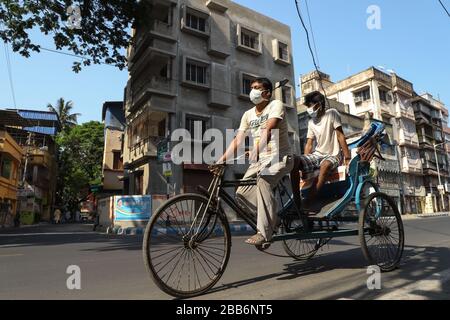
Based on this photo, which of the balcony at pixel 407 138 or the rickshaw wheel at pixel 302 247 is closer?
the rickshaw wheel at pixel 302 247

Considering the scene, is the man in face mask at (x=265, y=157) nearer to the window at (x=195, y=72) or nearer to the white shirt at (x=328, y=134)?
the white shirt at (x=328, y=134)

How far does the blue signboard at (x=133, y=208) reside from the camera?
16719 mm

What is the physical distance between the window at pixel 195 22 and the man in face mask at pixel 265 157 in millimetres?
19760

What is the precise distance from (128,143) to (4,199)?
12798 millimetres

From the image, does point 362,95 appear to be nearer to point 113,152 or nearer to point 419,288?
point 113,152

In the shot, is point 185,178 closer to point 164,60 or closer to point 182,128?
point 182,128

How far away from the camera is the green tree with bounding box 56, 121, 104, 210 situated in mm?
42094

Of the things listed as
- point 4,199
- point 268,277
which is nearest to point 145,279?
point 268,277

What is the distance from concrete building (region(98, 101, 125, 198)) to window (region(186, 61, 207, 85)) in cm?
1285

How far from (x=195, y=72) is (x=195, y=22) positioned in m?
3.36

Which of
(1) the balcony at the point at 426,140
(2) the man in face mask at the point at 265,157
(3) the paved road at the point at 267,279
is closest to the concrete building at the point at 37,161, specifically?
(3) the paved road at the point at 267,279

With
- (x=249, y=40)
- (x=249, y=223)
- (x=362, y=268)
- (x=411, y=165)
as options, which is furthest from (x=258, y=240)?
(x=411, y=165)

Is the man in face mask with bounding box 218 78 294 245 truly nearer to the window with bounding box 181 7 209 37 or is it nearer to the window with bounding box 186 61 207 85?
the window with bounding box 186 61 207 85
